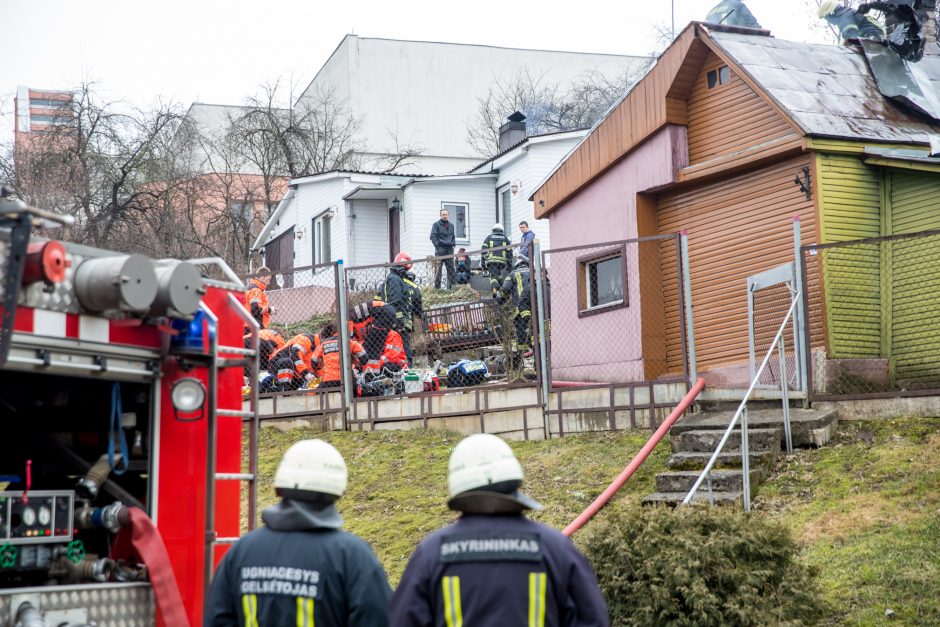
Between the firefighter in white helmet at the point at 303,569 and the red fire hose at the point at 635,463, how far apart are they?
5661mm

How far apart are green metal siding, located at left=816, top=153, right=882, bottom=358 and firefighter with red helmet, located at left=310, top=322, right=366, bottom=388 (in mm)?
6089

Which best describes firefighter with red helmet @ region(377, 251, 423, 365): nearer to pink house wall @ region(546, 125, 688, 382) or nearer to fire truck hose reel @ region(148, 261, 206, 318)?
pink house wall @ region(546, 125, 688, 382)

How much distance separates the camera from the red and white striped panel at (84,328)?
511 cm

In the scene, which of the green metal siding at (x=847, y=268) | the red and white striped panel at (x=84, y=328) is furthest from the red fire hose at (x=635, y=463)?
the red and white striped panel at (x=84, y=328)

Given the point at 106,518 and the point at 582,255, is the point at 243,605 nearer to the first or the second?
the point at 106,518

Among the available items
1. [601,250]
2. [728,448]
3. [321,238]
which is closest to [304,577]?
[728,448]

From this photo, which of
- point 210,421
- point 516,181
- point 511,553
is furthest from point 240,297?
point 516,181

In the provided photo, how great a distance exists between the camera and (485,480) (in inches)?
175

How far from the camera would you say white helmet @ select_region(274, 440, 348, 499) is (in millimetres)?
4688

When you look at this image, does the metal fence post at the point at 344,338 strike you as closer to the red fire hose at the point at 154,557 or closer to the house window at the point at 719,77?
the house window at the point at 719,77

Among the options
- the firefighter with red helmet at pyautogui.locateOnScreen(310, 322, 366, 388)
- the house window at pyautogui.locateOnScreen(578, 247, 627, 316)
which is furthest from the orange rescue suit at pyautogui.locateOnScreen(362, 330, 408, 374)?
the house window at pyautogui.locateOnScreen(578, 247, 627, 316)

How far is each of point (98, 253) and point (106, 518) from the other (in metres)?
1.27

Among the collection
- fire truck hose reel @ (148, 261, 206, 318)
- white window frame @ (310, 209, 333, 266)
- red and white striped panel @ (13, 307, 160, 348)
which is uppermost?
white window frame @ (310, 209, 333, 266)

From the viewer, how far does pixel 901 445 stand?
35.9 feet
